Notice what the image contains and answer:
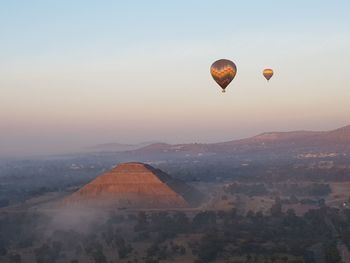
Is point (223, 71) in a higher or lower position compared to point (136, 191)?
higher

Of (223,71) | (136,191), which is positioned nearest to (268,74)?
(223,71)

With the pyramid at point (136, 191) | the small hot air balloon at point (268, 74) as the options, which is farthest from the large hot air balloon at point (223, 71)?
the pyramid at point (136, 191)

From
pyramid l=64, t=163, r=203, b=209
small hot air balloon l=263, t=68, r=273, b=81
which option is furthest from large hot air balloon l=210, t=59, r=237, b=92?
pyramid l=64, t=163, r=203, b=209

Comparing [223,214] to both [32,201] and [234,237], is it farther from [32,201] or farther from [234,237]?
[32,201]

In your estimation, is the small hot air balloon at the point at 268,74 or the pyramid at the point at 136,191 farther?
the pyramid at the point at 136,191

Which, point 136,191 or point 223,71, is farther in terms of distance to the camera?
point 136,191

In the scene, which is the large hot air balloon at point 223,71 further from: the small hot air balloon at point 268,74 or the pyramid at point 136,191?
the pyramid at point 136,191

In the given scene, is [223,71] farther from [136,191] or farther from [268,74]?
[136,191]
